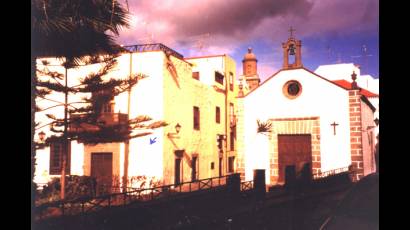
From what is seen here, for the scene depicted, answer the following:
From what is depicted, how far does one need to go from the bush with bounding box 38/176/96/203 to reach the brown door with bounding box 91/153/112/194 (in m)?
0.38

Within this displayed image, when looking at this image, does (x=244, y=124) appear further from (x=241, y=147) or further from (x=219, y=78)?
(x=219, y=78)

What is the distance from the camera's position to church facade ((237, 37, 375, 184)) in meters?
7.79

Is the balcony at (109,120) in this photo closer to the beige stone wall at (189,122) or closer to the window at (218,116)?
the beige stone wall at (189,122)

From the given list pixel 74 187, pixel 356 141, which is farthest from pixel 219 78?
pixel 356 141

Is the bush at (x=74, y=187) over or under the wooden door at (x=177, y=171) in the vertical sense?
under

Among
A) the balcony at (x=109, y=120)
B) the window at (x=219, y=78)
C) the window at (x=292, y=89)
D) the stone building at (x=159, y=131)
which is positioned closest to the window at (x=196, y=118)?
the stone building at (x=159, y=131)

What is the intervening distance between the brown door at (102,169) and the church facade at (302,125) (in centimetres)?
454

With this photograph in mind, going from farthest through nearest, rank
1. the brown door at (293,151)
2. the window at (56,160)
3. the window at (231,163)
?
the window at (231,163) → the window at (56,160) → the brown door at (293,151)

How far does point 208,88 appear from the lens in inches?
480

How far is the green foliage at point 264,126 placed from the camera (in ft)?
29.7

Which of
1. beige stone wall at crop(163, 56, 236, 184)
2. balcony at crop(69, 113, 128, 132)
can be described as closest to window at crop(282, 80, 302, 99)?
beige stone wall at crop(163, 56, 236, 184)

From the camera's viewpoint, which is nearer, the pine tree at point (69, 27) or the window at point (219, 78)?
the pine tree at point (69, 27)
